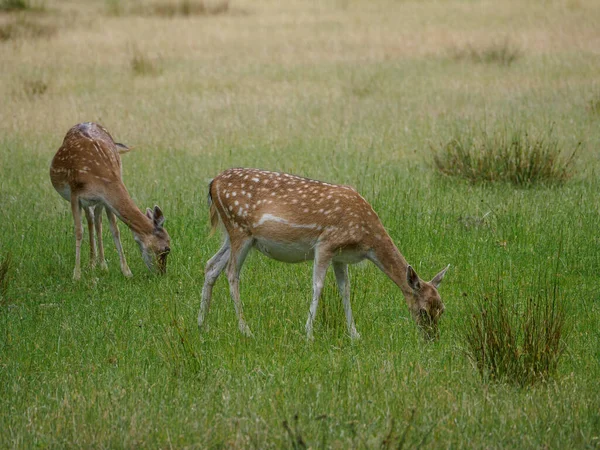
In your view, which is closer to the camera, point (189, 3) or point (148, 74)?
point (148, 74)

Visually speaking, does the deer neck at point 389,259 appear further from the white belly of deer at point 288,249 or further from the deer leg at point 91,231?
the deer leg at point 91,231

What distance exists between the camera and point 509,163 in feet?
36.7

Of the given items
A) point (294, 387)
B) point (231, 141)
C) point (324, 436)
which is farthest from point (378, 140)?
point (324, 436)

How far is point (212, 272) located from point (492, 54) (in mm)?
12726

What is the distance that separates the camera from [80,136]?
9.67 meters

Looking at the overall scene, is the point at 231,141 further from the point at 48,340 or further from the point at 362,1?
the point at 362,1

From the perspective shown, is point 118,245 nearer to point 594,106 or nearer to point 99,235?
point 99,235

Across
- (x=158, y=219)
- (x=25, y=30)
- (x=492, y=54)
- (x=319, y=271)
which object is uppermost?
(x=319, y=271)

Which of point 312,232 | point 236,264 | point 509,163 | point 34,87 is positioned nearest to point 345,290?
point 312,232

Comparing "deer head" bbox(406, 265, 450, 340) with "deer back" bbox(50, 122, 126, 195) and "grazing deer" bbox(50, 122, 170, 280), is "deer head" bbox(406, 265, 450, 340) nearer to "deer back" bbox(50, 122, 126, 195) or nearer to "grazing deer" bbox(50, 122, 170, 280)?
"grazing deer" bbox(50, 122, 170, 280)

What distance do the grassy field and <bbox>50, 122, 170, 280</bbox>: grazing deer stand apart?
23 cm

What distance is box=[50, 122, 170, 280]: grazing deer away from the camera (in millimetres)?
8898

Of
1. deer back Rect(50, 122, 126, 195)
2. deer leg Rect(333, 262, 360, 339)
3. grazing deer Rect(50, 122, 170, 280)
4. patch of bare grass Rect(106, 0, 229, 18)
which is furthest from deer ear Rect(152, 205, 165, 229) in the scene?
patch of bare grass Rect(106, 0, 229, 18)

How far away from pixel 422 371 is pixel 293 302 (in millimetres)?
1914
